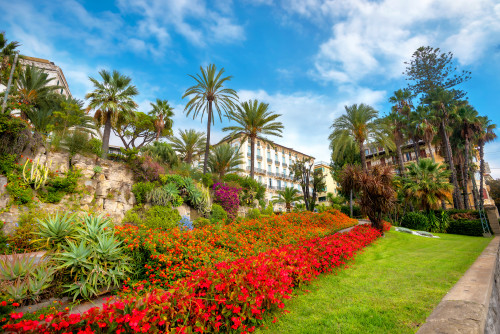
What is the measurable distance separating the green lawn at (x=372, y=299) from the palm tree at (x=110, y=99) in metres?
19.6

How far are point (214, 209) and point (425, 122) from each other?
29.9 m

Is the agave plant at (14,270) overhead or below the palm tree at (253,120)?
below

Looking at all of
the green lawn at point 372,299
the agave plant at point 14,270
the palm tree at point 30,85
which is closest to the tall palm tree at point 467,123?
the green lawn at point 372,299

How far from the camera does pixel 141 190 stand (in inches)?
524

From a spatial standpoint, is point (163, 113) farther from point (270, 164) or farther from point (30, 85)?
point (270, 164)

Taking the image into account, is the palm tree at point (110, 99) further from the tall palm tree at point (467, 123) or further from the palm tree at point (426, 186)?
the tall palm tree at point (467, 123)

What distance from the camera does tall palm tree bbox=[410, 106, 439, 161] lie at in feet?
96.4

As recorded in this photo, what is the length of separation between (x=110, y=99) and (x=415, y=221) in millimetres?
30854

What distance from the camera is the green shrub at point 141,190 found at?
13284 millimetres

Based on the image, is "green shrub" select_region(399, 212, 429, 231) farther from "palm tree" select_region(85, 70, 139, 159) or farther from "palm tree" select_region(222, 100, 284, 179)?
"palm tree" select_region(85, 70, 139, 159)

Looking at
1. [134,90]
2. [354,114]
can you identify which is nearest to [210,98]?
[134,90]

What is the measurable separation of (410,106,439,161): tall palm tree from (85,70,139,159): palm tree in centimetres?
3375

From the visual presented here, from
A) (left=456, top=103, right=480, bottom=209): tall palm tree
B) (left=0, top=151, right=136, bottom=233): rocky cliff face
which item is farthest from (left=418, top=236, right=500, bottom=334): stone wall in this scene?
(left=456, top=103, right=480, bottom=209): tall palm tree

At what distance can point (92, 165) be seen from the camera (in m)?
12.9
